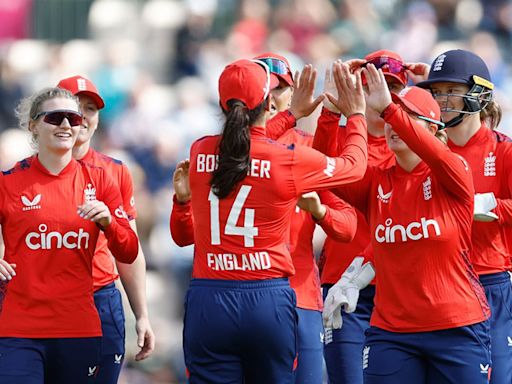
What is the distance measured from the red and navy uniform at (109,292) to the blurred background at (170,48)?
13.0 feet

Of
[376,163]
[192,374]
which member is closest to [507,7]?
[376,163]

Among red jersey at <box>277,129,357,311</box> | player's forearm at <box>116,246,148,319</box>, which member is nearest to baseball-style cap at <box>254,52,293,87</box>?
red jersey at <box>277,129,357,311</box>

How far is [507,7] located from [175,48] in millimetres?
3724

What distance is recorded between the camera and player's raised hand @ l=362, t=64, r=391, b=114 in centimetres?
608

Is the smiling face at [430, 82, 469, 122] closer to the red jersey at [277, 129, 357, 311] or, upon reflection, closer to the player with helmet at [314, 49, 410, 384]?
the player with helmet at [314, 49, 410, 384]

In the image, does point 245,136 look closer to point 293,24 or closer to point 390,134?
point 390,134

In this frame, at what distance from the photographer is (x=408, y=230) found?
6.21 m

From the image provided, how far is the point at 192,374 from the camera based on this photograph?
236 inches

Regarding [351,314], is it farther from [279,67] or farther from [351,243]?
[279,67]

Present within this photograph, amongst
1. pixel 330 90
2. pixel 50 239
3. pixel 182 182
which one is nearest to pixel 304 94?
pixel 330 90

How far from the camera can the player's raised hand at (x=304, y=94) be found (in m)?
6.43

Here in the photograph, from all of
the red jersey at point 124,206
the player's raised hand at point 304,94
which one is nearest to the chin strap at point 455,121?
the player's raised hand at point 304,94

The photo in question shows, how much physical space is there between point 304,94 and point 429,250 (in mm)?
1024

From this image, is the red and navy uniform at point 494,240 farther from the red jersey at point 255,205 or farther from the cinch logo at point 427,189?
the red jersey at point 255,205
